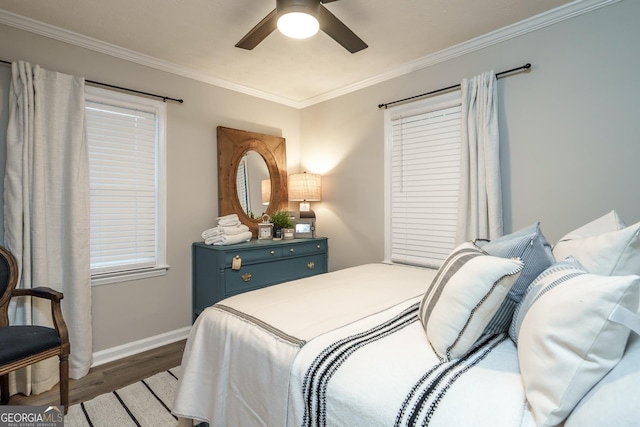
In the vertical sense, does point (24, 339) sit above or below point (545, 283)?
below

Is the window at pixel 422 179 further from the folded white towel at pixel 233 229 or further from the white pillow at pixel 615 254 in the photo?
the white pillow at pixel 615 254

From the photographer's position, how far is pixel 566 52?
2295mm

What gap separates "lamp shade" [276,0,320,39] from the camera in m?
1.75

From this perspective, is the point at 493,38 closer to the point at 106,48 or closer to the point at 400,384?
the point at 400,384

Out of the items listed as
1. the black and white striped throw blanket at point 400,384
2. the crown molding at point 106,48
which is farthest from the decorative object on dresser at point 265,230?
the black and white striped throw blanket at point 400,384

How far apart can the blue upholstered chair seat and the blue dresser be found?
1.21 m

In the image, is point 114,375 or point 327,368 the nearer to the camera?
point 327,368

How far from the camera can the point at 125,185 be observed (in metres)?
2.86

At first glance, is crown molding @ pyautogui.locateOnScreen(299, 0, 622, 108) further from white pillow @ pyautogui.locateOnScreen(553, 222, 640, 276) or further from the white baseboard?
the white baseboard

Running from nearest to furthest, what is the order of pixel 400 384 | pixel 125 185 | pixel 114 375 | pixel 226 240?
pixel 400 384 < pixel 114 375 < pixel 125 185 < pixel 226 240

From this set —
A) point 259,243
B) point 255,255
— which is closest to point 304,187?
point 259,243

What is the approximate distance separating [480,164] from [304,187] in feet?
6.10

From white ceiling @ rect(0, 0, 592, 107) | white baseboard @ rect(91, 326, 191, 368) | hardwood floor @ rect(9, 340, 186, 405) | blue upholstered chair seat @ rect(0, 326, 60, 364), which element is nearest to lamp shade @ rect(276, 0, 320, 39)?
white ceiling @ rect(0, 0, 592, 107)

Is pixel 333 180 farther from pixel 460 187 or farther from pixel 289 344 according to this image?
pixel 289 344
